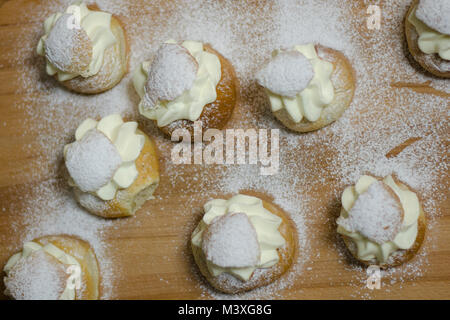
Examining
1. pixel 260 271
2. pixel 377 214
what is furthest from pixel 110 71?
pixel 377 214

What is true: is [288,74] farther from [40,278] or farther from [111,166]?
[40,278]

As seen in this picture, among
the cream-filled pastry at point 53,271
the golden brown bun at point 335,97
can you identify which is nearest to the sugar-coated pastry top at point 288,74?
the golden brown bun at point 335,97

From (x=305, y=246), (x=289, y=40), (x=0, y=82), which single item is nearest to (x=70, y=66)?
(x=0, y=82)

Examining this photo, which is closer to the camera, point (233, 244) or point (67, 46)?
point (233, 244)

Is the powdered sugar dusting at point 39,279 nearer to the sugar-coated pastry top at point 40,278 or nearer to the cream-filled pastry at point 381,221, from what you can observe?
the sugar-coated pastry top at point 40,278

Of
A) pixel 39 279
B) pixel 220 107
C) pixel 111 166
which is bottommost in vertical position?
pixel 39 279

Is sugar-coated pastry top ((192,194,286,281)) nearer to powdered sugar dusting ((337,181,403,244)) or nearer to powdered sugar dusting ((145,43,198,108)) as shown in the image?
powdered sugar dusting ((337,181,403,244))
